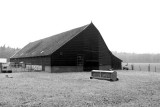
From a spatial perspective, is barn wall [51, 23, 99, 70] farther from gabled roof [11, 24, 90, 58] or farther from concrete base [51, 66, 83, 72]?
gabled roof [11, 24, 90, 58]

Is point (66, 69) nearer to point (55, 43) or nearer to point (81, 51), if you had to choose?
point (81, 51)

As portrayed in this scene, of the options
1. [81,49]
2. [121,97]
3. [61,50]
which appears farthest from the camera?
[81,49]

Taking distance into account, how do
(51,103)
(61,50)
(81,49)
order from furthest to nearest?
(81,49) → (61,50) → (51,103)

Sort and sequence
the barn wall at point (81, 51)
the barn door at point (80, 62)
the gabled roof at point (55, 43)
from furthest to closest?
the barn door at point (80, 62), the gabled roof at point (55, 43), the barn wall at point (81, 51)

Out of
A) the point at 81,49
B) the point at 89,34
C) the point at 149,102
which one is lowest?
the point at 149,102

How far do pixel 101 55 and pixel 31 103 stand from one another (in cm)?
2717

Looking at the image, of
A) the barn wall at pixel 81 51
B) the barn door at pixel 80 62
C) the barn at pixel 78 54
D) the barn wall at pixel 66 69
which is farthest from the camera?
the barn door at pixel 80 62

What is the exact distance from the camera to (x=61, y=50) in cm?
3086

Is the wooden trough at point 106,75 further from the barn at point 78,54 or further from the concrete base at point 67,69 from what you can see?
the barn at point 78,54

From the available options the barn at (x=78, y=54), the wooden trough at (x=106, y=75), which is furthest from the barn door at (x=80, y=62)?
the wooden trough at (x=106, y=75)

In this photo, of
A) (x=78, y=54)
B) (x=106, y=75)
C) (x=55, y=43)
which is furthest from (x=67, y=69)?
(x=106, y=75)

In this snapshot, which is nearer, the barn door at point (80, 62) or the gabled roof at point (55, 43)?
the gabled roof at point (55, 43)

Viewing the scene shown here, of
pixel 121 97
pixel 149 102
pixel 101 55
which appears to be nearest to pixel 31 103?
pixel 121 97

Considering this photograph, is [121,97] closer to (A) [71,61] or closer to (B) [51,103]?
(B) [51,103]
